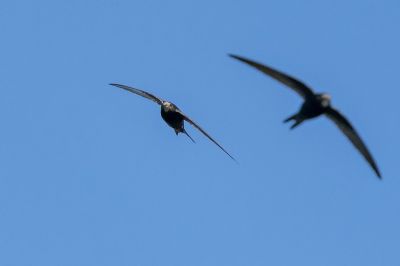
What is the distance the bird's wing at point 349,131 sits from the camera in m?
29.2

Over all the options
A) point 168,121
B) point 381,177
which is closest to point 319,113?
point 381,177

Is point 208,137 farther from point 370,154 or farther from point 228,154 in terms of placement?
point 370,154

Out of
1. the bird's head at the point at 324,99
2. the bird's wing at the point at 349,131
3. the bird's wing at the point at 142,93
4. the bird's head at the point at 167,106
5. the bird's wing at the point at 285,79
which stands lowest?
the bird's wing at the point at 349,131

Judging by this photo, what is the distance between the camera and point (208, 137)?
33.7 m

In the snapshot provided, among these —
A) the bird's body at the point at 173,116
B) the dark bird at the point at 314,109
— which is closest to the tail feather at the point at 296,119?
the dark bird at the point at 314,109

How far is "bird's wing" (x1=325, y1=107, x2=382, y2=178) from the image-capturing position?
2922 centimetres

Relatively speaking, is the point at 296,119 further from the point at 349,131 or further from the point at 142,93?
the point at 142,93

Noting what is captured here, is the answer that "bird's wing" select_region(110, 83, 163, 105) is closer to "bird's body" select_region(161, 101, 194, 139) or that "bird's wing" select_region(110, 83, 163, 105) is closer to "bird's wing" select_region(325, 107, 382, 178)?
"bird's body" select_region(161, 101, 194, 139)

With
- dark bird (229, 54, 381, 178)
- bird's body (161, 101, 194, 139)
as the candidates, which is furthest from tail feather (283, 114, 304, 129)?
bird's body (161, 101, 194, 139)

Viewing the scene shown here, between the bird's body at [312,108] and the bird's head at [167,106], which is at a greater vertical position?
the bird's head at [167,106]

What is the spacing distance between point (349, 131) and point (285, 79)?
10.0 ft

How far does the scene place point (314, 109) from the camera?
1121 inches

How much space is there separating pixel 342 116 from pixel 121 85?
1278 cm

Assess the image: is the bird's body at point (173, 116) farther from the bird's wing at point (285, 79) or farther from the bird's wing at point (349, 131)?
the bird's wing at point (285, 79)
